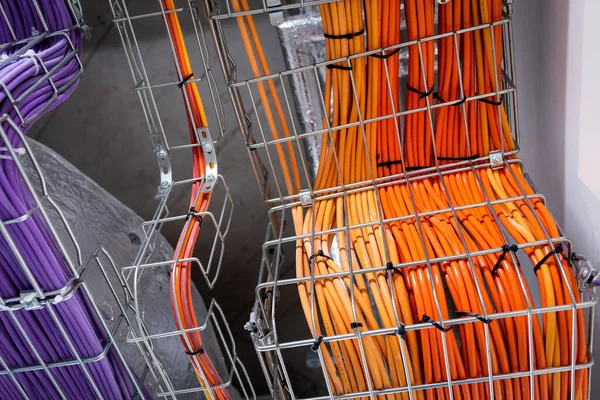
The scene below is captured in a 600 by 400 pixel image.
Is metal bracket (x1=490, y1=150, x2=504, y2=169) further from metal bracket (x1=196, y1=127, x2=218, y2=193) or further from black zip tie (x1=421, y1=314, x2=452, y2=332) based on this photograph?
metal bracket (x1=196, y1=127, x2=218, y2=193)

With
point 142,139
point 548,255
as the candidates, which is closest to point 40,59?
point 142,139

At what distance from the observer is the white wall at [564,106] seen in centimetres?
100

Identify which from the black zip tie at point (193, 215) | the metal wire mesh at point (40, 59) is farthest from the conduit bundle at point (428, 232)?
the metal wire mesh at point (40, 59)

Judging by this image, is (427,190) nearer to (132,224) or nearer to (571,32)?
(571,32)

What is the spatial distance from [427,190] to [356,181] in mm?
168

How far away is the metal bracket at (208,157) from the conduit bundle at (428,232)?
0.20 metres

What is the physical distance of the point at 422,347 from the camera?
104cm

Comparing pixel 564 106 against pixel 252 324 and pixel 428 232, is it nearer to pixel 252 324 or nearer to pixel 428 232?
pixel 428 232

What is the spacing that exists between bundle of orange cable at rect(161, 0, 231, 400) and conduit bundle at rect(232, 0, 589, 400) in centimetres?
15

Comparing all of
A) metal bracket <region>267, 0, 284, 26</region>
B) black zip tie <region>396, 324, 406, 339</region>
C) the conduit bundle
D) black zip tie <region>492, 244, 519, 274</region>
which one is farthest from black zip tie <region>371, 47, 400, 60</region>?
black zip tie <region>396, 324, 406, 339</region>

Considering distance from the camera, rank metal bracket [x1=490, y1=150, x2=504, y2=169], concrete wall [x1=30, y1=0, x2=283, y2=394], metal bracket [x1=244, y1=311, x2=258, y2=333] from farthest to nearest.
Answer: concrete wall [x1=30, y1=0, x2=283, y2=394] → metal bracket [x1=490, y1=150, x2=504, y2=169] → metal bracket [x1=244, y1=311, x2=258, y2=333]

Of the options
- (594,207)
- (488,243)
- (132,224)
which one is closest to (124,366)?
(132,224)

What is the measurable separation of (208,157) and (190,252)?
257mm

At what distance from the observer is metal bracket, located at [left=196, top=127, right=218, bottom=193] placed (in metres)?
1.27
